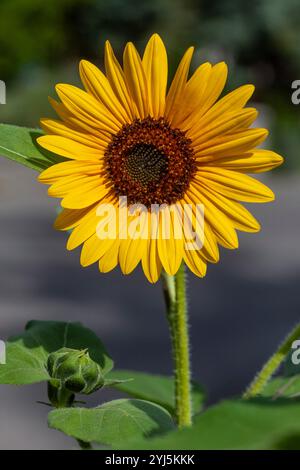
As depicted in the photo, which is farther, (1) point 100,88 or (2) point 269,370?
(2) point 269,370

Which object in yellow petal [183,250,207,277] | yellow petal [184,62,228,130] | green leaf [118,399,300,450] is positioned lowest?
green leaf [118,399,300,450]

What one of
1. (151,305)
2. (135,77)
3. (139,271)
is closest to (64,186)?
(135,77)

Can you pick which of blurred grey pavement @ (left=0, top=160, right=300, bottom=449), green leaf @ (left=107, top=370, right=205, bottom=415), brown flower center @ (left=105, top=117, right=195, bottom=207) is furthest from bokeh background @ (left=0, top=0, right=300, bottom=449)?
brown flower center @ (left=105, top=117, right=195, bottom=207)

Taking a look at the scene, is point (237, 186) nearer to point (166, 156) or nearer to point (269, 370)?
point (166, 156)

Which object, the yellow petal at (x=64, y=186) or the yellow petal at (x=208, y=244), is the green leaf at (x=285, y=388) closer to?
the yellow petal at (x=208, y=244)

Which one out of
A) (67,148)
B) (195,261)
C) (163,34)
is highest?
(163,34)

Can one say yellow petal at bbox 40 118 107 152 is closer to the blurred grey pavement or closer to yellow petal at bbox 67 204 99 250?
yellow petal at bbox 67 204 99 250
